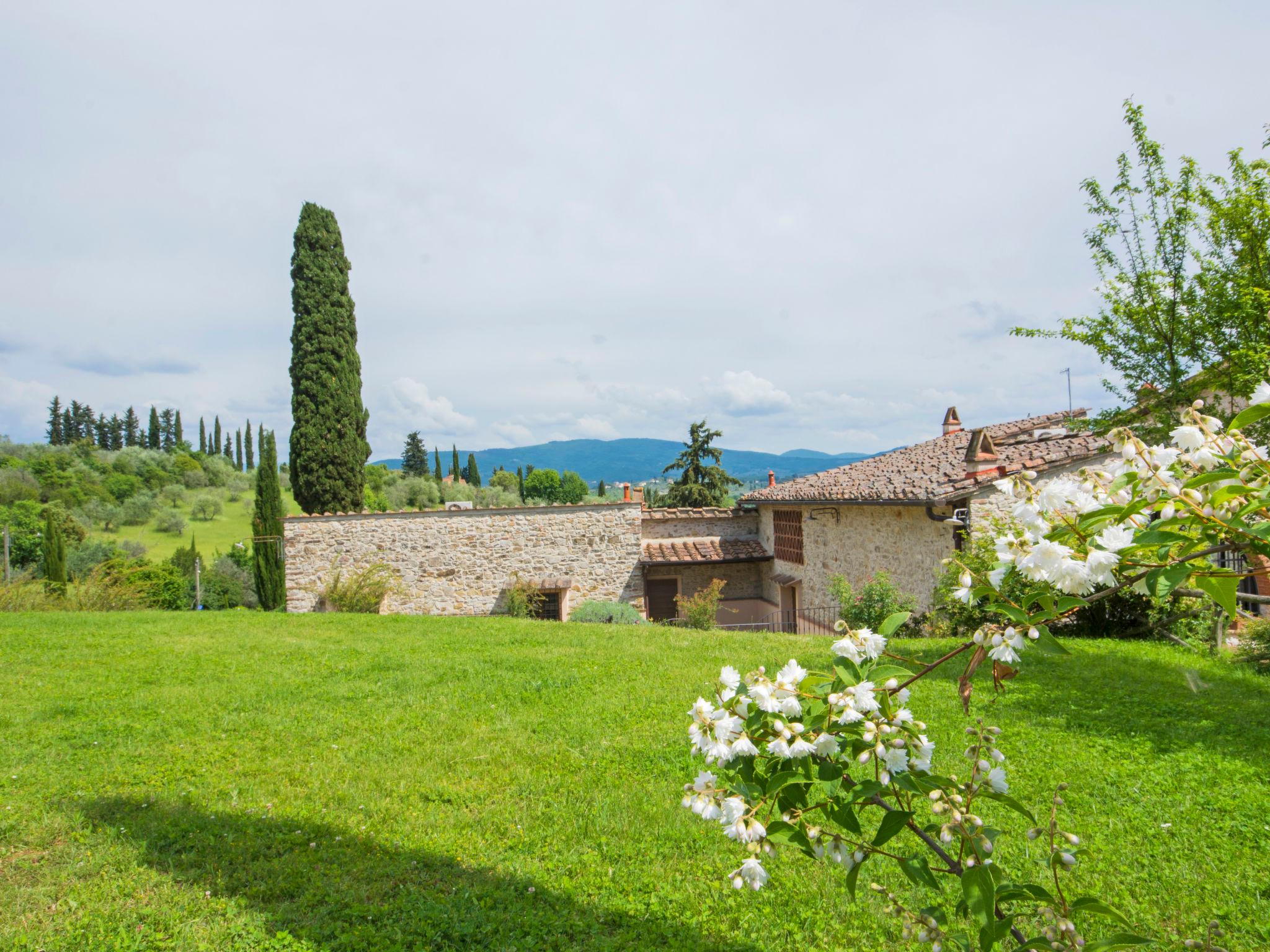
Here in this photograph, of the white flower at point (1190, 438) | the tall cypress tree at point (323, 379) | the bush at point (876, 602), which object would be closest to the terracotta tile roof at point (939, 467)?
the bush at point (876, 602)

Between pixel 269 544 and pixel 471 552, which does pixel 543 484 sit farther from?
pixel 471 552

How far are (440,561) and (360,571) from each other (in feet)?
6.47

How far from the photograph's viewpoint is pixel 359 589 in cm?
1606

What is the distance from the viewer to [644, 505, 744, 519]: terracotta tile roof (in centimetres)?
1855

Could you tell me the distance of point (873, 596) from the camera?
1191 centimetres

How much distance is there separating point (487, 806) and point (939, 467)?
1226 cm

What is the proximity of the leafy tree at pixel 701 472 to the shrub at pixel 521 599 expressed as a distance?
20.0m

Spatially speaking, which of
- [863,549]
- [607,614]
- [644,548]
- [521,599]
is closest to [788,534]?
[863,549]

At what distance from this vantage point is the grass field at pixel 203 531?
33.0 m

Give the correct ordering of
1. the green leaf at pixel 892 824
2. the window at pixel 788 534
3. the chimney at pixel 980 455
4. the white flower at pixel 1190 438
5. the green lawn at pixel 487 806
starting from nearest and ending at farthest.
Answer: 1. the white flower at pixel 1190 438
2. the green leaf at pixel 892 824
3. the green lawn at pixel 487 806
4. the chimney at pixel 980 455
5. the window at pixel 788 534

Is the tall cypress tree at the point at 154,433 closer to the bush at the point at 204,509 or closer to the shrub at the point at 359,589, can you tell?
the bush at the point at 204,509

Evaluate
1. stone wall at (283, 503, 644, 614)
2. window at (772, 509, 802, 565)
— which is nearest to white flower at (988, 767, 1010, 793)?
window at (772, 509, 802, 565)

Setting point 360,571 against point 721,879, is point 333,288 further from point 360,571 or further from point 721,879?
point 721,879

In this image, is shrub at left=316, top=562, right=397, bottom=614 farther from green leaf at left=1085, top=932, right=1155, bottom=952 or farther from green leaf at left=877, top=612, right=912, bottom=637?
green leaf at left=1085, top=932, right=1155, bottom=952
